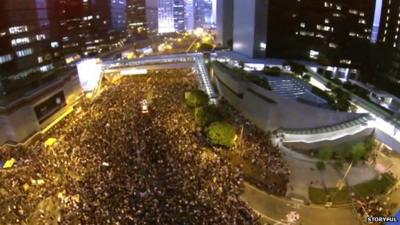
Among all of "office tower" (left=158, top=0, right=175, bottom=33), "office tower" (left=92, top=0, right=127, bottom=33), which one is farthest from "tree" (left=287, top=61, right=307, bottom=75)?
"office tower" (left=158, top=0, right=175, bottom=33)

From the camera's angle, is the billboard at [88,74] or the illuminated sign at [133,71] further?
the illuminated sign at [133,71]

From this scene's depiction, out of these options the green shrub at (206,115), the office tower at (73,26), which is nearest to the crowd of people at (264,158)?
the green shrub at (206,115)

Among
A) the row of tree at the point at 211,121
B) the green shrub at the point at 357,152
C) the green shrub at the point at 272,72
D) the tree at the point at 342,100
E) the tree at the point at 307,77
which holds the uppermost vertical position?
the green shrub at the point at 272,72

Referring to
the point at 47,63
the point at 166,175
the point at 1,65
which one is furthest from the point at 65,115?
the point at 47,63

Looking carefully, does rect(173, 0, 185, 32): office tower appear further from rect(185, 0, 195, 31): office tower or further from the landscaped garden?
the landscaped garden

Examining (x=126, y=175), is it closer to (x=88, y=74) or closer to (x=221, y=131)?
(x=221, y=131)

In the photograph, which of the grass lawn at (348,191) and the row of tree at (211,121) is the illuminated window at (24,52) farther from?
the grass lawn at (348,191)

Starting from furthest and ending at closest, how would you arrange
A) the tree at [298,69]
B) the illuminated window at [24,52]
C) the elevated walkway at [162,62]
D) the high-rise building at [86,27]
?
the high-rise building at [86,27] → the illuminated window at [24,52] → the elevated walkway at [162,62] → the tree at [298,69]
